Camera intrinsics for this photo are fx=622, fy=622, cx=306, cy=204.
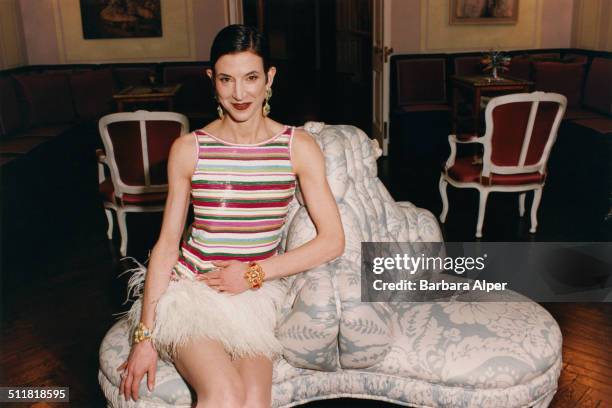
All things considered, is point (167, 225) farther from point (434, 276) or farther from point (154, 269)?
point (434, 276)

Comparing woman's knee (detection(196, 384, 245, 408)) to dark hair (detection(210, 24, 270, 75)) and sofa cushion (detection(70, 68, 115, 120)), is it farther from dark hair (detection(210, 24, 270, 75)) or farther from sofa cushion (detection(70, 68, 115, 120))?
sofa cushion (detection(70, 68, 115, 120))

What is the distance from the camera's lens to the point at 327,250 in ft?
6.08

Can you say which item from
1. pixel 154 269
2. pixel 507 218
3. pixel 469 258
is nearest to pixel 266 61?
pixel 154 269

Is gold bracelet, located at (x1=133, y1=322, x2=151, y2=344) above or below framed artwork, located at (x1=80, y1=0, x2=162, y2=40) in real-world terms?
below

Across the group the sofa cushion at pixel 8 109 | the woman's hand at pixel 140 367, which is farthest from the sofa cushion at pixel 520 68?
the woman's hand at pixel 140 367

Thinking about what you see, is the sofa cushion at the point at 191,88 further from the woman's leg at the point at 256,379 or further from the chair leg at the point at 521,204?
the woman's leg at the point at 256,379

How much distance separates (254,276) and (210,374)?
329 millimetres

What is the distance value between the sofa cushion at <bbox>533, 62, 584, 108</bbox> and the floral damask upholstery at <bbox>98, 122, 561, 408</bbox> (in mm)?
5379

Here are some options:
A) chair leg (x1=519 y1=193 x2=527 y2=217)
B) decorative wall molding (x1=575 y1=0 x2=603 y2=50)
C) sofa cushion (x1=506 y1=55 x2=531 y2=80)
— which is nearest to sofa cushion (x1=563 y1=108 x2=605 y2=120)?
sofa cushion (x1=506 y1=55 x2=531 y2=80)

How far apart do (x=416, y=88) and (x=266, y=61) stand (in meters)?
5.50

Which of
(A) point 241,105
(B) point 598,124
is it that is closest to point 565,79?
(B) point 598,124

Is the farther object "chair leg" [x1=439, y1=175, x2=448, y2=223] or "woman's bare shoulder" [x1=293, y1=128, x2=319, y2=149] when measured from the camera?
"chair leg" [x1=439, y1=175, x2=448, y2=223]

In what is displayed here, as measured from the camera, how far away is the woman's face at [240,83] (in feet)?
5.65

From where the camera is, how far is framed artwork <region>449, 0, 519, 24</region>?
24.0ft
